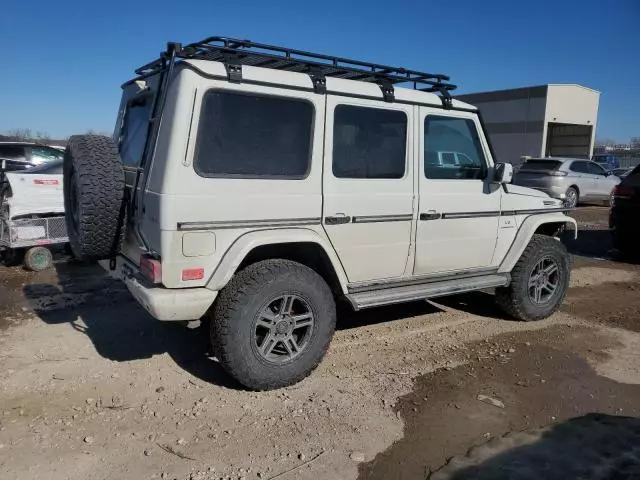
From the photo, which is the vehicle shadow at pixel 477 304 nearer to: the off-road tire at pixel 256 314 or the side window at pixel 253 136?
the off-road tire at pixel 256 314

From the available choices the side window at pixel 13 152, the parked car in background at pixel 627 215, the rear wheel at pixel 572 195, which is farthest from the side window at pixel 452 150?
the rear wheel at pixel 572 195

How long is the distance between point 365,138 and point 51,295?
13.9 ft

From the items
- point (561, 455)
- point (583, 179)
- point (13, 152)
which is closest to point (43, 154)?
point (13, 152)

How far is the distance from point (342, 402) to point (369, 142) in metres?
1.99

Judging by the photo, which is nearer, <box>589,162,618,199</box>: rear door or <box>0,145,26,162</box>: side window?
<box>0,145,26,162</box>: side window

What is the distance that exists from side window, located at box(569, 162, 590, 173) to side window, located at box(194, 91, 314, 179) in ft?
47.8

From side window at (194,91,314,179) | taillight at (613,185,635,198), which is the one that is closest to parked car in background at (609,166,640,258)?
taillight at (613,185,635,198)

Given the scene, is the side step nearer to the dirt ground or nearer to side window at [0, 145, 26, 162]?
the dirt ground

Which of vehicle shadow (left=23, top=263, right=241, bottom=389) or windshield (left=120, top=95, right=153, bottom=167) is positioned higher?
windshield (left=120, top=95, right=153, bottom=167)

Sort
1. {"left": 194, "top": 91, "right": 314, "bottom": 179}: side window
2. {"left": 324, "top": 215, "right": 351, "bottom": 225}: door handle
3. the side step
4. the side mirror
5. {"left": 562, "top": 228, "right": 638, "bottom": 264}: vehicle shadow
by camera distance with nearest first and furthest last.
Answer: {"left": 194, "top": 91, "right": 314, "bottom": 179}: side window, {"left": 324, "top": 215, "right": 351, "bottom": 225}: door handle, the side step, the side mirror, {"left": 562, "top": 228, "right": 638, "bottom": 264}: vehicle shadow

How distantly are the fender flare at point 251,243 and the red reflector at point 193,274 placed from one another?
0.07 metres

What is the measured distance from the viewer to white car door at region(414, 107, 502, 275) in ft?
14.5

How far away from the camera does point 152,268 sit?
3.36 meters

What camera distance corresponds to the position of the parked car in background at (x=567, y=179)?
15.6 metres
